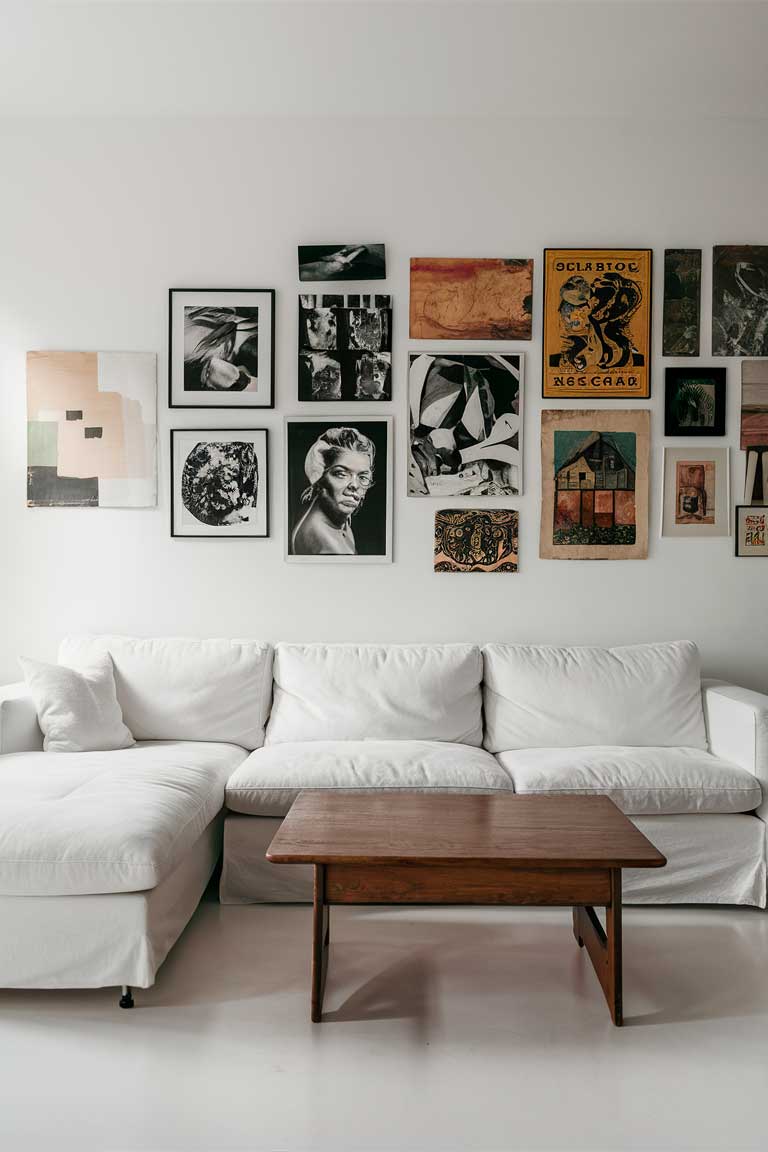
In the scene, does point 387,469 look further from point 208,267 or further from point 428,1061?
point 428,1061

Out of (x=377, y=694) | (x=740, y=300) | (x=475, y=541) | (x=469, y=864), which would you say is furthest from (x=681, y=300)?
(x=469, y=864)

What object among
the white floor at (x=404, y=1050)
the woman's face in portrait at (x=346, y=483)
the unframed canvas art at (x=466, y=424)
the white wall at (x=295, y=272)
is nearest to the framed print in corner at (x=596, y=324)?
the white wall at (x=295, y=272)

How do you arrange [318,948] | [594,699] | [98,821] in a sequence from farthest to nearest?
[594,699], [98,821], [318,948]

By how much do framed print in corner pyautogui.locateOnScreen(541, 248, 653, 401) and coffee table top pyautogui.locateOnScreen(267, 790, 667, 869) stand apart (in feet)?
6.08

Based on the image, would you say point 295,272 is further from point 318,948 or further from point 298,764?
point 318,948

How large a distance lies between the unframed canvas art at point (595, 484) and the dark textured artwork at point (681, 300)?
33 centimetres

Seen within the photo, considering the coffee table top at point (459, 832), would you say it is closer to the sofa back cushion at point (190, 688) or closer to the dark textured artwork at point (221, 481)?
the sofa back cushion at point (190, 688)

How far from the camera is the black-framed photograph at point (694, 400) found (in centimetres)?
363

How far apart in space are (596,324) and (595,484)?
69 centimetres

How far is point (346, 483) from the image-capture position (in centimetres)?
365

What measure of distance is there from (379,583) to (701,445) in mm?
1515

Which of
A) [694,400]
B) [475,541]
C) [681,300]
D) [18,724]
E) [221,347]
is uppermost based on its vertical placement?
[681,300]

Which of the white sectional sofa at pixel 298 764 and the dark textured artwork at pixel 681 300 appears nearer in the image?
the white sectional sofa at pixel 298 764

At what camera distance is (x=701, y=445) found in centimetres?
365
